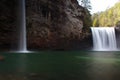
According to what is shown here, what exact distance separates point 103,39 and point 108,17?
15.3 feet

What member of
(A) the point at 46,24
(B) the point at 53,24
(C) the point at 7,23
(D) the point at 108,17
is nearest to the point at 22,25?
(C) the point at 7,23

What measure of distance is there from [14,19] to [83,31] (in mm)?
7378

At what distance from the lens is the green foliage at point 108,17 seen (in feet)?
99.5

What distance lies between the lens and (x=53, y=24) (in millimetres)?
25391

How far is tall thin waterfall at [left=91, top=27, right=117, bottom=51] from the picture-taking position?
2725cm

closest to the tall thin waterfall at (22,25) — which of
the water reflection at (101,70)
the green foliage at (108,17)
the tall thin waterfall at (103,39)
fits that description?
the tall thin waterfall at (103,39)

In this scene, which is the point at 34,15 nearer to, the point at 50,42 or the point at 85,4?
the point at 50,42

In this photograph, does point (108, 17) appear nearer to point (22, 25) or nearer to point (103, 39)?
point (103, 39)

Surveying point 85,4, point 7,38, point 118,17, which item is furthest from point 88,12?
point 7,38

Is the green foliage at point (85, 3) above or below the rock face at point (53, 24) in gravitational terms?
above

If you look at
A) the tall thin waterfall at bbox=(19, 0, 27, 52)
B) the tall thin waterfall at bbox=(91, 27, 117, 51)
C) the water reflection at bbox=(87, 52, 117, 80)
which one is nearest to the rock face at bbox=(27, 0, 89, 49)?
the tall thin waterfall at bbox=(19, 0, 27, 52)

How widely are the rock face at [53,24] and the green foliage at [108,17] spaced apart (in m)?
4.16

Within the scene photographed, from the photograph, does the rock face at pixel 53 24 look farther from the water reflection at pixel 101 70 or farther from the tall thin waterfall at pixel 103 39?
the water reflection at pixel 101 70

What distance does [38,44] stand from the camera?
2528cm
